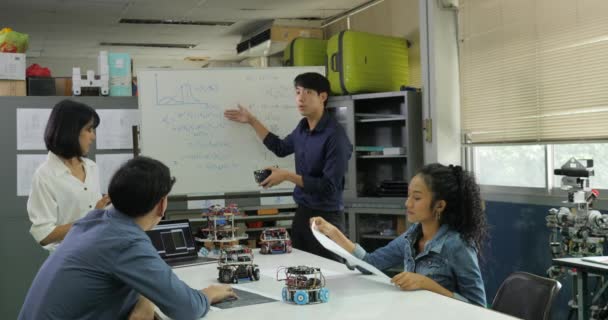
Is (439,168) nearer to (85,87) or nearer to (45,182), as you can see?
(45,182)

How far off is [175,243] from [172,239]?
0.08 feet

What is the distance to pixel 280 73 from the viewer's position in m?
4.42

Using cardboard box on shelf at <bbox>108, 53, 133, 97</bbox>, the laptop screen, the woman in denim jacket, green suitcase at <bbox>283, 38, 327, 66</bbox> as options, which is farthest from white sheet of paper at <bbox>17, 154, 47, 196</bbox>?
green suitcase at <bbox>283, 38, 327, 66</bbox>

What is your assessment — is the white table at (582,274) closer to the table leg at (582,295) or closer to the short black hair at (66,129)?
the table leg at (582,295)

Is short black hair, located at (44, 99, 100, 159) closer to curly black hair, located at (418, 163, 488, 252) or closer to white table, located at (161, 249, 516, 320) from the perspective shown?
white table, located at (161, 249, 516, 320)

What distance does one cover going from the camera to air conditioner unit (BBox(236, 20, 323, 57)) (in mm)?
7512

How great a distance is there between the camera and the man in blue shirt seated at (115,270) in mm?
1796

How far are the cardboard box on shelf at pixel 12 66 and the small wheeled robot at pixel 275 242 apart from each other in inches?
98.4

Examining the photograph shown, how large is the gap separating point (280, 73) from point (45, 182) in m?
1.95

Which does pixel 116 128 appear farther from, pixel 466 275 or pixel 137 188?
pixel 466 275

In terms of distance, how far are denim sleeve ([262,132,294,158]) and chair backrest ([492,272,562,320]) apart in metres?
2.08

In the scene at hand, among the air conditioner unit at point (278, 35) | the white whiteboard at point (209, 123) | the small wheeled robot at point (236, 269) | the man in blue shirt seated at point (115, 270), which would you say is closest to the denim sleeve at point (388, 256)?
the small wheeled robot at point (236, 269)

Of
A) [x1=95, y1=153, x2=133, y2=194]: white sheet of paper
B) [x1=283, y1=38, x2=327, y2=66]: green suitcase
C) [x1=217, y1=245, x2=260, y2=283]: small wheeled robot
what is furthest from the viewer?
[x1=283, y1=38, x2=327, y2=66]: green suitcase

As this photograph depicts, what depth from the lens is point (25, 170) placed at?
14.7 feet
